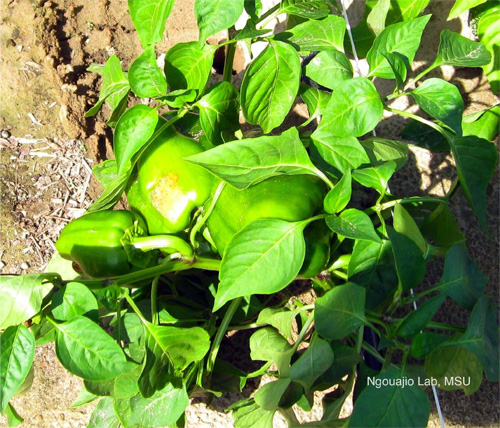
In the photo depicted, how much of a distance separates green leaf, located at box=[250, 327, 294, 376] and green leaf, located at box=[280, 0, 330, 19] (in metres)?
0.66

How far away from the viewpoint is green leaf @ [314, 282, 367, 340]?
85 centimetres

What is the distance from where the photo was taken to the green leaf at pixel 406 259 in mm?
837

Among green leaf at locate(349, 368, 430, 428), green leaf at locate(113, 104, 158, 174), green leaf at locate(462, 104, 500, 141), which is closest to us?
green leaf at locate(349, 368, 430, 428)

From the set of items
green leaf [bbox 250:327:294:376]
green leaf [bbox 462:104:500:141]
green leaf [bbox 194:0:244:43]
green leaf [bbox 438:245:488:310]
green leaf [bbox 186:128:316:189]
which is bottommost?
green leaf [bbox 250:327:294:376]

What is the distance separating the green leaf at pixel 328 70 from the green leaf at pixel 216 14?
0.21m

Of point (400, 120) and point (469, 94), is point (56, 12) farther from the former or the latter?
point (469, 94)

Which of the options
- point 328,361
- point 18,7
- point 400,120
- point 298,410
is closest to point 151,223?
point 328,361

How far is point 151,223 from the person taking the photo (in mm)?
1177

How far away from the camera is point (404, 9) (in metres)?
1.38

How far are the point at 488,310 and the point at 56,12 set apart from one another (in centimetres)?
165

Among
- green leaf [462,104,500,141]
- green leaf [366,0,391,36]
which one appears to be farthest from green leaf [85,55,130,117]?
green leaf [462,104,500,141]

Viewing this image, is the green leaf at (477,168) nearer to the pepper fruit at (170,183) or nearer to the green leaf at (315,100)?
the green leaf at (315,100)

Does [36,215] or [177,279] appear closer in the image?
[177,279]

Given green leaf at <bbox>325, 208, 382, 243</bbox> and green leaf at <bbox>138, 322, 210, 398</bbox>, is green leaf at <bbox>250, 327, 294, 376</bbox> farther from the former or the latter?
green leaf at <bbox>325, 208, 382, 243</bbox>
